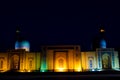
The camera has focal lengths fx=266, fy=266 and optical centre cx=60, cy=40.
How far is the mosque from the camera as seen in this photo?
90.3 feet

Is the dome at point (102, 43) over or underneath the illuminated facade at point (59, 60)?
over

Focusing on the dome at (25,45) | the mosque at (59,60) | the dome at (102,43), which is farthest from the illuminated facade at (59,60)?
the dome at (102,43)

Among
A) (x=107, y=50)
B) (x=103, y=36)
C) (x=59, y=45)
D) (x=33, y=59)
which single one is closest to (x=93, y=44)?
(x=103, y=36)

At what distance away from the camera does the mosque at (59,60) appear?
2753 centimetres

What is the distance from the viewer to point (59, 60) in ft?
91.1

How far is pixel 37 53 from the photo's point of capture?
95.1 feet

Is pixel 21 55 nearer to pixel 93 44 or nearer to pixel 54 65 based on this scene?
pixel 54 65

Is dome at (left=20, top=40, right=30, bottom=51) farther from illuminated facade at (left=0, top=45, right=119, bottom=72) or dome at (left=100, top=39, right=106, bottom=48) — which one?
dome at (left=100, top=39, right=106, bottom=48)

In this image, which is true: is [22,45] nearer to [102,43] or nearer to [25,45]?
[25,45]

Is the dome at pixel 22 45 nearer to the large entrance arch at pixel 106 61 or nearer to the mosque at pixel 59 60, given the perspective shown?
the mosque at pixel 59 60

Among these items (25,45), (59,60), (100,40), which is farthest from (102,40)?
(25,45)

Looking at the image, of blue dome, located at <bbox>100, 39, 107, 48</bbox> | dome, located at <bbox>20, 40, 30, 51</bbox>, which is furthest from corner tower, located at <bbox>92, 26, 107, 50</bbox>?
dome, located at <bbox>20, 40, 30, 51</bbox>

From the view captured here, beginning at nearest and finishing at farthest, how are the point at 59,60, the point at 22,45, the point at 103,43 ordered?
the point at 59,60 → the point at 22,45 → the point at 103,43

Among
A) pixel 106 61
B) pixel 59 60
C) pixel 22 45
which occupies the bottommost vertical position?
pixel 106 61
